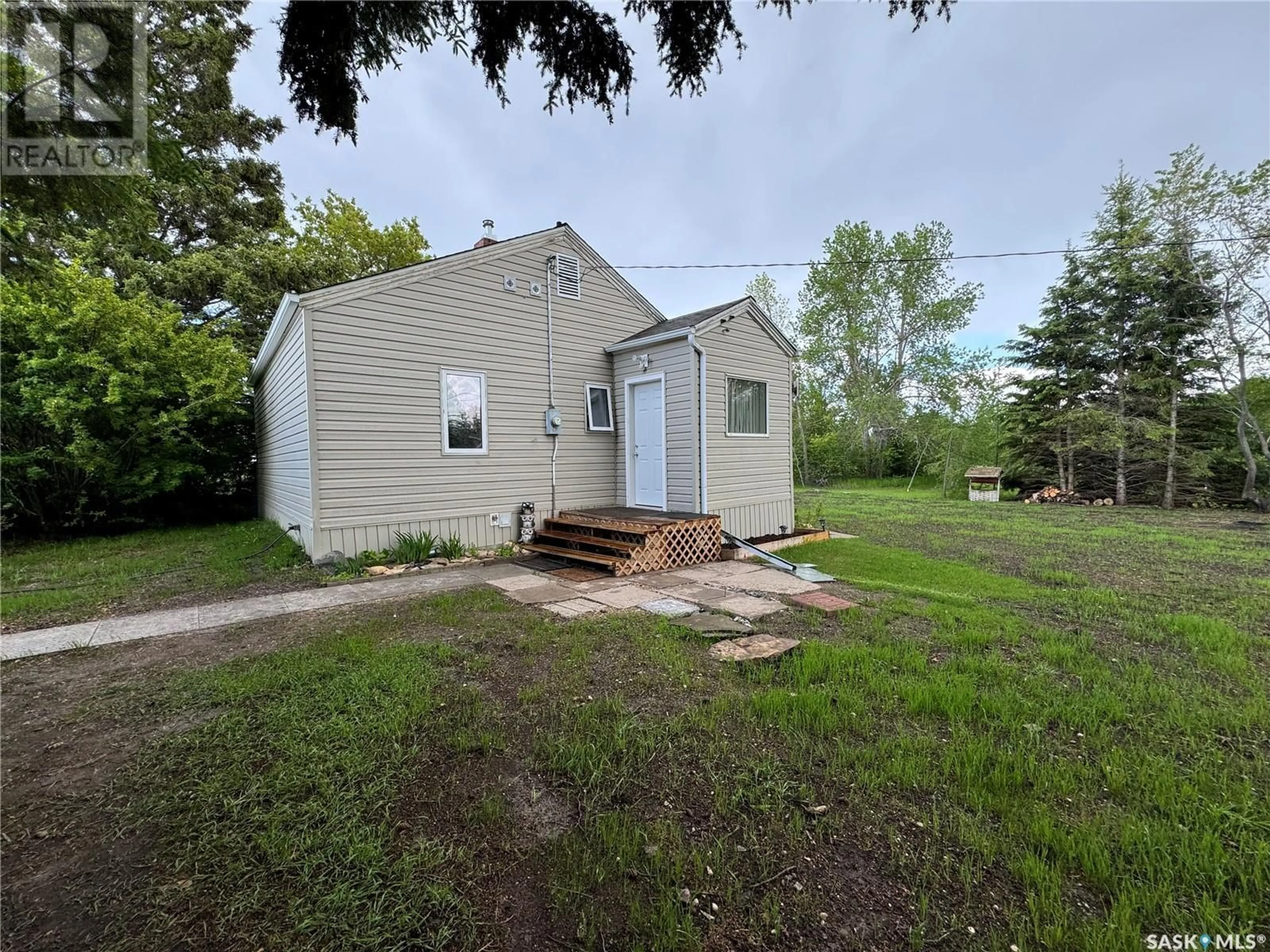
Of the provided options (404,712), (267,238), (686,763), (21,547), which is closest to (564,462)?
(404,712)

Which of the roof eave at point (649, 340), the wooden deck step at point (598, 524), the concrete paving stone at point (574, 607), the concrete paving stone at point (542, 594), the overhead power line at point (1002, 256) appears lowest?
the concrete paving stone at point (574, 607)

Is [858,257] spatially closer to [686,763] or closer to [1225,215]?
[1225,215]

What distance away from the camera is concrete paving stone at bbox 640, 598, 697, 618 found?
4.60 meters

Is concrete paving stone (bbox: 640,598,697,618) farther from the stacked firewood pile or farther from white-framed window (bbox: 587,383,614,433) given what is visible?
the stacked firewood pile

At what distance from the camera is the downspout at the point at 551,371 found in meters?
8.20

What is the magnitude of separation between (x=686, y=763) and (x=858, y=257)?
26951 millimetres

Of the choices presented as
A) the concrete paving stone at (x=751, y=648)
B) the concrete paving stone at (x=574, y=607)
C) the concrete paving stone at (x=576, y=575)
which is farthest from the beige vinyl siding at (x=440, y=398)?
the concrete paving stone at (x=751, y=648)

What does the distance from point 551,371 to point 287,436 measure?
4355mm

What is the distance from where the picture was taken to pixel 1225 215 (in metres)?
11.9

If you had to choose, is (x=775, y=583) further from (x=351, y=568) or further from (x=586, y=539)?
(x=351, y=568)

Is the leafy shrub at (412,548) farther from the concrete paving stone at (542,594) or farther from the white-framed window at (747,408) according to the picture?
the white-framed window at (747,408)

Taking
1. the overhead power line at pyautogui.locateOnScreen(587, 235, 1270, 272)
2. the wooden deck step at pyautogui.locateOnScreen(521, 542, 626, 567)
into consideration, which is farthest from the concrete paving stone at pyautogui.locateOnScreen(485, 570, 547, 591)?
the overhead power line at pyautogui.locateOnScreen(587, 235, 1270, 272)

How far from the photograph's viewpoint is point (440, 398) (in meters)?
7.15

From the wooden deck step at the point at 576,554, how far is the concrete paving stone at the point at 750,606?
5.65 ft
